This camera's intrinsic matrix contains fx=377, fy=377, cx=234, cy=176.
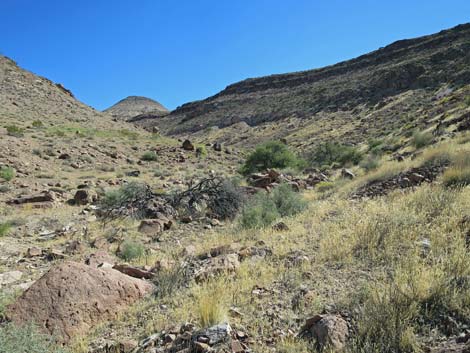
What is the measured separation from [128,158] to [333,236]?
18768 millimetres

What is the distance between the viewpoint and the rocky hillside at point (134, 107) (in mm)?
105250

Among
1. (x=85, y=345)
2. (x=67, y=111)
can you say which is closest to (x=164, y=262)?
(x=85, y=345)

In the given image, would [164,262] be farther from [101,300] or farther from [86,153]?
[86,153]

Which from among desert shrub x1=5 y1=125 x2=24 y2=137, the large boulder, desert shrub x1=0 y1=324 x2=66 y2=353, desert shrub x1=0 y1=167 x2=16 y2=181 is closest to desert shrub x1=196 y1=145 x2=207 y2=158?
desert shrub x1=5 y1=125 x2=24 y2=137

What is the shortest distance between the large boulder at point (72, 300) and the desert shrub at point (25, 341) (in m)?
0.19

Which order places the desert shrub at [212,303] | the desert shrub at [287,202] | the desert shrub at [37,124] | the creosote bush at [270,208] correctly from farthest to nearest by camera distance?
the desert shrub at [37,124] < the desert shrub at [287,202] < the creosote bush at [270,208] < the desert shrub at [212,303]

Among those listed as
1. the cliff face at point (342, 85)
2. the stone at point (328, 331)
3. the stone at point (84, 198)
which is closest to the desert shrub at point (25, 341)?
the stone at point (328, 331)

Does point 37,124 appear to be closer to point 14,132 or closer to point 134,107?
point 14,132

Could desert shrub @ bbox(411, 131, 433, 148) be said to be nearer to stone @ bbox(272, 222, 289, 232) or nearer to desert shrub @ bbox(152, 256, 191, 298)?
stone @ bbox(272, 222, 289, 232)

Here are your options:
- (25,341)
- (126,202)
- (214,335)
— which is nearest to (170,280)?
(214,335)

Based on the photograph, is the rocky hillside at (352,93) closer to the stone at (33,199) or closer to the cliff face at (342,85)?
the cliff face at (342,85)

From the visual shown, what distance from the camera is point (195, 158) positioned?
2478cm

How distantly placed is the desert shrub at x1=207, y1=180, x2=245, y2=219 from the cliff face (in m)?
35.3

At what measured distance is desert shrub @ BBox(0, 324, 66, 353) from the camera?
3.01 m
